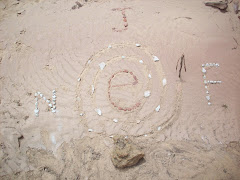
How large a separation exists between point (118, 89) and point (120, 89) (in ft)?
0.18

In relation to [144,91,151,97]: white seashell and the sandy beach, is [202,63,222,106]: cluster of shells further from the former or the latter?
[144,91,151,97]: white seashell

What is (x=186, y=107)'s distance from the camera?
446 centimetres

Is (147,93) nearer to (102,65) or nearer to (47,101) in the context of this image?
(102,65)

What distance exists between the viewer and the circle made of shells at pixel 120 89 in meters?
4.40

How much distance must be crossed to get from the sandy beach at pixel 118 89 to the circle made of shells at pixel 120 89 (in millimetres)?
28

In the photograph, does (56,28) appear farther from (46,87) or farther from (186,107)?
(186,107)

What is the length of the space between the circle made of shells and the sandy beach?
3 centimetres

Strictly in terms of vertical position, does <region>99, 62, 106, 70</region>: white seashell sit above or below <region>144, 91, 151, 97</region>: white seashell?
above

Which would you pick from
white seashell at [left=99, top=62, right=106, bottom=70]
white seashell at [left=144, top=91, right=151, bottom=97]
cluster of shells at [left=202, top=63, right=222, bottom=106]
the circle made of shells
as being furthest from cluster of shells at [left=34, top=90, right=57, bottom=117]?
cluster of shells at [left=202, top=63, right=222, bottom=106]

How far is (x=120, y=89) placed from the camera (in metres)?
4.89

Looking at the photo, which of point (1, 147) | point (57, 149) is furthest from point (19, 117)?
point (57, 149)

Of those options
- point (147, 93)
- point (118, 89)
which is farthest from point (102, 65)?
point (147, 93)

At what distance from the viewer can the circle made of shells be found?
440 centimetres

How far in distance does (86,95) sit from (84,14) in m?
3.45
